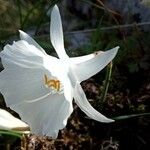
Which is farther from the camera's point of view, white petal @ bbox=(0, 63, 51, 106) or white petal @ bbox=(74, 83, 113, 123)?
white petal @ bbox=(0, 63, 51, 106)

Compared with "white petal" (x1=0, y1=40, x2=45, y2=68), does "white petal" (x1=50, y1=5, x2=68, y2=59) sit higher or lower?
higher

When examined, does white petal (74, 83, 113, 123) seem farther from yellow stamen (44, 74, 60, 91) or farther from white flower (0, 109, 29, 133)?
white flower (0, 109, 29, 133)

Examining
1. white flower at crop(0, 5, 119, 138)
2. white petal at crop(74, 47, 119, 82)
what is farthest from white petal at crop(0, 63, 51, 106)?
white petal at crop(74, 47, 119, 82)

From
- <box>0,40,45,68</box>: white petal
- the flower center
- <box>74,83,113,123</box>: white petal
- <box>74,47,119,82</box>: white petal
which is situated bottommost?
<box>74,83,113,123</box>: white petal

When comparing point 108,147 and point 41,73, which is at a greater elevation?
point 41,73

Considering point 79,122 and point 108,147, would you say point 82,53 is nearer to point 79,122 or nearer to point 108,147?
point 79,122

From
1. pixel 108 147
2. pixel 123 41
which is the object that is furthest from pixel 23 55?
pixel 123 41

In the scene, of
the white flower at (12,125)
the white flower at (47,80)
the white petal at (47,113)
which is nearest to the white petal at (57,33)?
the white flower at (47,80)

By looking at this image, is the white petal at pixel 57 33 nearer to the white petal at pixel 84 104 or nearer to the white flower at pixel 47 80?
the white flower at pixel 47 80
